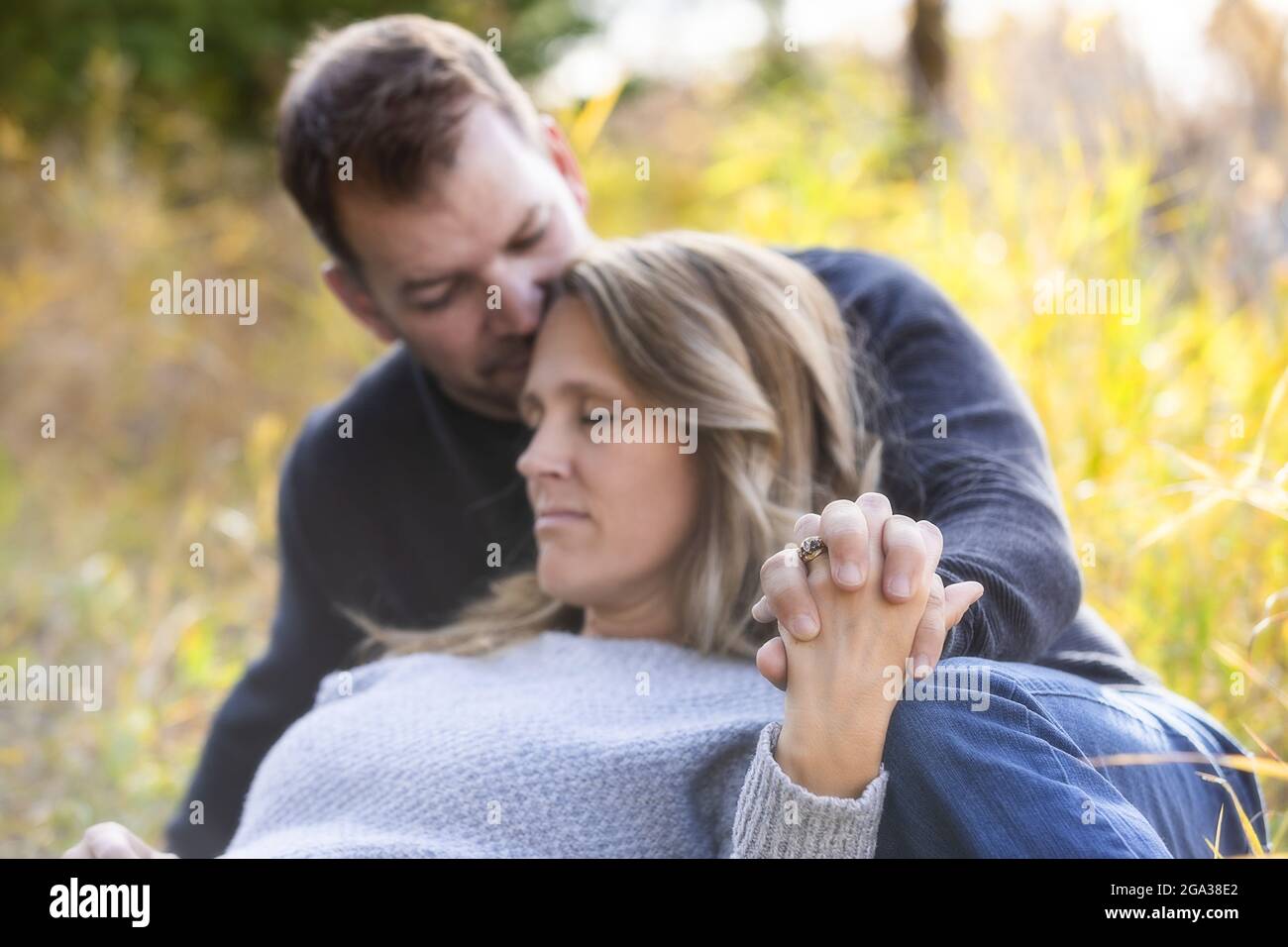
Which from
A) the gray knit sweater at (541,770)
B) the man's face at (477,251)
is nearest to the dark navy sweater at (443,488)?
the man's face at (477,251)

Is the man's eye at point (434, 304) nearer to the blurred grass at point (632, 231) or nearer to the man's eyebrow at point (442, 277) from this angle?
the man's eyebrow at point (442, 277)

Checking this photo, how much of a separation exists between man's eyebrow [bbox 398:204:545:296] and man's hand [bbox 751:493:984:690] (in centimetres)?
90

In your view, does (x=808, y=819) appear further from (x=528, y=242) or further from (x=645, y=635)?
(x=528, y=242)

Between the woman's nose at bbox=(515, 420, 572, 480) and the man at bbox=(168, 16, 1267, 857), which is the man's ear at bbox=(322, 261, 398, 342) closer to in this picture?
the man at bbox=(168, 16, 1267, 857)

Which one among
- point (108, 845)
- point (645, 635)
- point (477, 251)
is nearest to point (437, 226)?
point (477, 251)

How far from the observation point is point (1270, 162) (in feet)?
8.91

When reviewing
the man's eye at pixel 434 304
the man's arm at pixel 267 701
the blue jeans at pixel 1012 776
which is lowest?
the man's arm at pixel 267 701

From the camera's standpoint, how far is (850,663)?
3.69 feet

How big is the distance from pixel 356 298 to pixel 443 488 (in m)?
0.36

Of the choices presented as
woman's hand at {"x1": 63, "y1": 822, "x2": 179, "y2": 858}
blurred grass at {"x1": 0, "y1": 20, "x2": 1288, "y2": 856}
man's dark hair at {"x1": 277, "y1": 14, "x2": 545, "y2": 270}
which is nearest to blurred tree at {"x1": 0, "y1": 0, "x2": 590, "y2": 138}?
blurred grass at {"x1": 0, "y1": 20, "x2": 1288, "y2": 856}

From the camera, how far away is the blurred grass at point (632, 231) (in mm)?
2186
